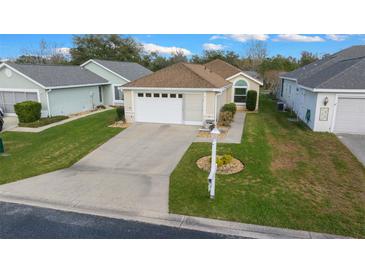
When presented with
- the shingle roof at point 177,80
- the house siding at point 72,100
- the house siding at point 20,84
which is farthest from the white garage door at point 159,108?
the house siding at point 20,84

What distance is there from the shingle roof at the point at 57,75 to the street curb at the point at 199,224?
553 inches

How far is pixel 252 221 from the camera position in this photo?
223 inches

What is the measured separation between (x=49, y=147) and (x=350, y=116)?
49.6 feet

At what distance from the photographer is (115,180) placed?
7.99 m

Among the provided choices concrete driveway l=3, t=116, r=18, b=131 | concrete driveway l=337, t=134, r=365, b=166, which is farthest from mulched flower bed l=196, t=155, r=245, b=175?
concrete driveway l=3, t=116, r=18, b=131

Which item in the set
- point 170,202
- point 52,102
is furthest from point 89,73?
point 170,202

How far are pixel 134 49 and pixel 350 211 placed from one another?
46349mm

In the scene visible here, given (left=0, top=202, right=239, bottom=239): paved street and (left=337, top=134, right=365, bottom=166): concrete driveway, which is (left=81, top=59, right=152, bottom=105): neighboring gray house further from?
(left=0, top=202, right=239, bottom=239): paved street

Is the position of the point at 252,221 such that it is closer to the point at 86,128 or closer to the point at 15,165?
the point at 15,165

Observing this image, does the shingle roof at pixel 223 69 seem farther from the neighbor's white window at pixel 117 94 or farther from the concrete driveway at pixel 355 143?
the concrete driveway at pixel 355 143

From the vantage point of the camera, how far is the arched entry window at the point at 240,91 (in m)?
21.6

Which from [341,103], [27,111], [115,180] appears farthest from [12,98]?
[341,103]

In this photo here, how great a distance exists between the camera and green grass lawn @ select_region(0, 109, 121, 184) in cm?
899

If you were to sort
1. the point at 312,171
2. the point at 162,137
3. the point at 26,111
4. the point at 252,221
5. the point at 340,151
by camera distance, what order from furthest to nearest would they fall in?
1. the point at 26,111
2. the point at 162,137
3. the point at 340,151
4. the point at 312,171
5. the point at 252,221
